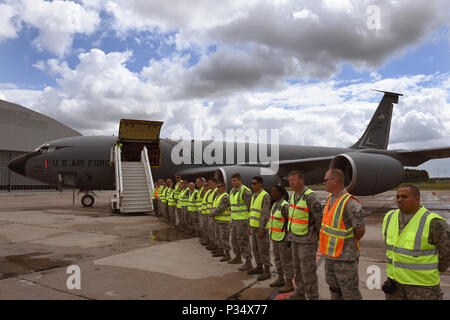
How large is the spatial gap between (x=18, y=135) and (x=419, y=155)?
4265 cm

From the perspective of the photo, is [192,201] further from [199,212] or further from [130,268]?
[130,268]

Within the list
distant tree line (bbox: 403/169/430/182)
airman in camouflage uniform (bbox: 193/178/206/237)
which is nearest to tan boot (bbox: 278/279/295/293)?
airman in camouflage uniform (bbox: 193/178/206/237)

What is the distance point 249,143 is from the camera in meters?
16.9

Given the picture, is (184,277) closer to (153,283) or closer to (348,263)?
(153,283)

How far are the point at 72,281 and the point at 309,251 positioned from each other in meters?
3.29

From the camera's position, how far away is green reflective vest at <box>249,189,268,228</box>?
15.6ft

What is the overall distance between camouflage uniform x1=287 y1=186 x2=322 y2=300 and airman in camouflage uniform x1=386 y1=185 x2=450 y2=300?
970 millimetres

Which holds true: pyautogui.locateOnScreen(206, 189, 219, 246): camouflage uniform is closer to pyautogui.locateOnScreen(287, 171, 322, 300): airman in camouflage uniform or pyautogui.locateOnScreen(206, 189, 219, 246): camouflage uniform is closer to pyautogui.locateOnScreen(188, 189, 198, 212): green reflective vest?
→ pyautogui.locateOnScreen(188, 189, 198, 212): green reflective vest

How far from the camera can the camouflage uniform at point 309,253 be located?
3.54 meters

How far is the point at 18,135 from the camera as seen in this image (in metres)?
38.7

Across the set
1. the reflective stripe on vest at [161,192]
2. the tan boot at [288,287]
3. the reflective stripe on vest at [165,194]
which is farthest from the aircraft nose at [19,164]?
the tan boot at [288,287]

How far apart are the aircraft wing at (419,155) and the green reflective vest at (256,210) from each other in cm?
1100

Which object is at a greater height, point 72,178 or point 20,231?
point 72,178
